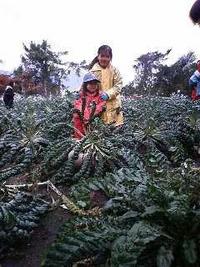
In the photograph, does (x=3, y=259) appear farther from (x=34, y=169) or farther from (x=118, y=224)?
(x=34, y=169)

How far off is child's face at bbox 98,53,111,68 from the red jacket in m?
0.46

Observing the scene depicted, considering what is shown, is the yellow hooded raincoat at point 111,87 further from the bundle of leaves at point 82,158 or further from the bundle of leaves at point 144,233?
the bundle of leaves at point 144,233

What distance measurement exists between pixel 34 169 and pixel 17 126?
6.30 ft

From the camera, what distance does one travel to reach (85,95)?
625 centimetres

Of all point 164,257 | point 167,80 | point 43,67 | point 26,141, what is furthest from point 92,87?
point 43,67

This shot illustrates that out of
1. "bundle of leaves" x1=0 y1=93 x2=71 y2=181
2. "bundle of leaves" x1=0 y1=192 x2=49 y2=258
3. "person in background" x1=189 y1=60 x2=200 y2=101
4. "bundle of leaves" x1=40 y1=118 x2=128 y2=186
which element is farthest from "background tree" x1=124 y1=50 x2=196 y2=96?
"bundle of leaves" x1=0 y1=192 x2=49 y2=258

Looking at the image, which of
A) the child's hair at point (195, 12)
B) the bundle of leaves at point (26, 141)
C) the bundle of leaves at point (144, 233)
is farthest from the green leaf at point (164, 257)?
the bundle of leaves at point (26, 141)

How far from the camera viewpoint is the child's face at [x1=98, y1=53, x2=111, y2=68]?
6367mm

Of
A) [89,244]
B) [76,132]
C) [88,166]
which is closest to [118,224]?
[89,244]

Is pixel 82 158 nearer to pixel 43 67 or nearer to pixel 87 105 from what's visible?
pixel 87 105

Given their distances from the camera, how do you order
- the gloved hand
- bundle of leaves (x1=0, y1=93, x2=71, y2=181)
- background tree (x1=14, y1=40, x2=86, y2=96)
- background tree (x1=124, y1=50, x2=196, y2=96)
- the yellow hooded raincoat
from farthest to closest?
1. background tree (x1=14, y1=40, x2=86, y2=96)
2. background tree (x1=124, y1=50, x2=196, y2=96)
3. the yellow hooded raincoat
4. the gloved hand
5. bundle of leaves (x1=0, y1=93, x2=71, y2=181)

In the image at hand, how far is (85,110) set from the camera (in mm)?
6191

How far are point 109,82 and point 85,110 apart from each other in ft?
2.17

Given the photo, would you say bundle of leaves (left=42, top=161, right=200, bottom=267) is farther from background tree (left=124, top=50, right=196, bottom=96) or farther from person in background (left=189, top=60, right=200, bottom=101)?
background tree (left=124, top=50, right=196, bottom=96)
